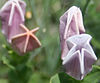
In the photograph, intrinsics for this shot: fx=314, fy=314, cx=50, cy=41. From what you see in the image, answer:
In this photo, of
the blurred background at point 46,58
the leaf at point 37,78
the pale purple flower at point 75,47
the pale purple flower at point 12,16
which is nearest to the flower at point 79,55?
the pale purple flower at point 75,47

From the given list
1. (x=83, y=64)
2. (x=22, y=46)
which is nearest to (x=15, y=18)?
(x=22, y=46)

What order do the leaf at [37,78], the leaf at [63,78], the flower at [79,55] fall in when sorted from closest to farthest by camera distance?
the flower at [79,55] < the leaf at [63,78] < the leaf at [37,78]

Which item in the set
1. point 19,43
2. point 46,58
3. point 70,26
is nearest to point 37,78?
point 46,58

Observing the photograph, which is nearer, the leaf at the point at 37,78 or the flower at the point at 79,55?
the flower at the point at 79,55

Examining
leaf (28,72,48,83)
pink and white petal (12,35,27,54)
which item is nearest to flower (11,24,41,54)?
pink and white petal (12,35,27,54)

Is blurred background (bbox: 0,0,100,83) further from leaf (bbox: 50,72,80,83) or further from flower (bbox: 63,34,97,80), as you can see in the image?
flower (bbox: 63,34,97,80)

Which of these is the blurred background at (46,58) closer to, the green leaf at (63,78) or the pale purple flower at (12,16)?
the green leaf at (63,78)

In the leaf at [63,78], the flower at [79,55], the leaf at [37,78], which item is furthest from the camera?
the leaf at [37,78]
